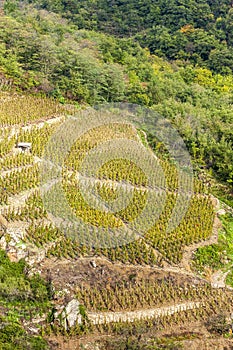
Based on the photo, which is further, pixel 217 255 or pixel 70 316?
pixel 217 255

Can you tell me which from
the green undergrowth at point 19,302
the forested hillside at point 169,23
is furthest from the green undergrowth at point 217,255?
the forested hillside at point 169,23

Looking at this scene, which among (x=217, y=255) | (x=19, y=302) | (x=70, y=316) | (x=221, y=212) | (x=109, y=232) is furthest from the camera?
(x=221, y=212)

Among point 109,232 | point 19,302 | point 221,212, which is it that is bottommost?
point 19,302

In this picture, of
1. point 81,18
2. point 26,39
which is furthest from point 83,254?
point 81,18

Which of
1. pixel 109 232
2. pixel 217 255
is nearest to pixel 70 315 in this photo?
pixel 109 232

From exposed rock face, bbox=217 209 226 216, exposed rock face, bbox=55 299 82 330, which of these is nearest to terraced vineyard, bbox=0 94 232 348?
exposed rock face, bbox=55 299 82 330

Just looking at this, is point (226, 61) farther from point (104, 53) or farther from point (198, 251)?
point (198, 251)

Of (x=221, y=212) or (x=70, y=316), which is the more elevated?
(x=221, y=212)

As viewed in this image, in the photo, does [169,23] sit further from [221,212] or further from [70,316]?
[70,316]

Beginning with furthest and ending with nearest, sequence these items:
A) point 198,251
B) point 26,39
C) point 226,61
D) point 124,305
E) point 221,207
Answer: point 226,61, point 26,39, point 221,207, point 198,251, point 124,305
